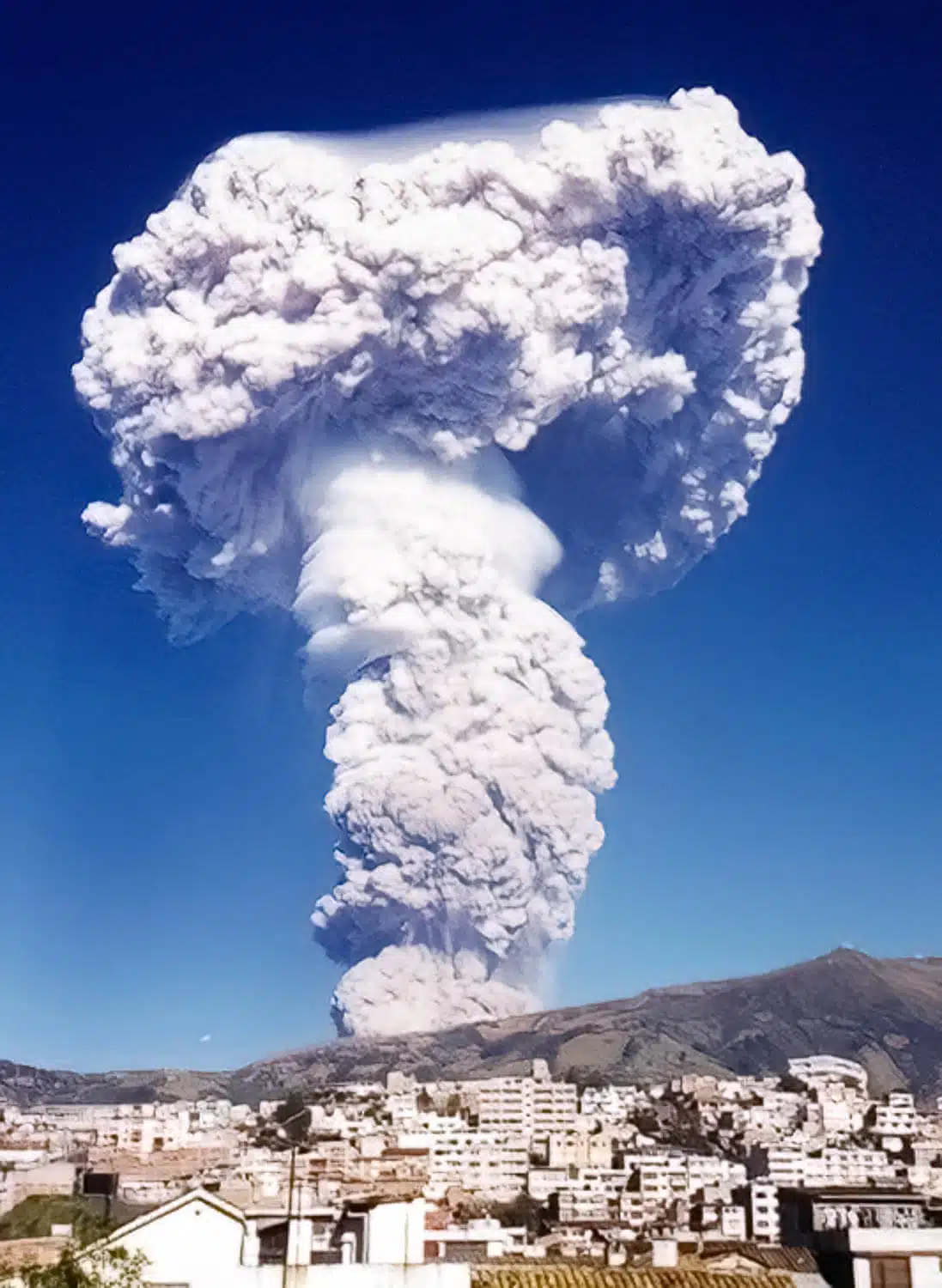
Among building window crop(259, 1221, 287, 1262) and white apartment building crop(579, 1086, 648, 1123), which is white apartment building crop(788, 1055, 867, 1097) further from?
building window crop(259, 1221, 287, 1262)

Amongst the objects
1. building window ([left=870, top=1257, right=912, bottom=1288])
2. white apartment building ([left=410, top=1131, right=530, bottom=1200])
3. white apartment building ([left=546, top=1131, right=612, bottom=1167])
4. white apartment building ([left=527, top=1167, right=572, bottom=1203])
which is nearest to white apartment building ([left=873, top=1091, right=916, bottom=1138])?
white apartment building ([left=546, top=1131, right=612, bottom=1167])

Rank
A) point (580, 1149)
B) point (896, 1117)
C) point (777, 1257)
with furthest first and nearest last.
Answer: point (896, 1117) < point (580, 1149) < point (777, 1257)

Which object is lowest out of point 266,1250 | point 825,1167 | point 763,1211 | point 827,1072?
point 266,1250

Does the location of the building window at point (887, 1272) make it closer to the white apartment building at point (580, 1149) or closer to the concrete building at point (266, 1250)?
the concrete building at point (266, 1250)

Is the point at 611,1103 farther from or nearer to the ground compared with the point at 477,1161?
farther from the ground

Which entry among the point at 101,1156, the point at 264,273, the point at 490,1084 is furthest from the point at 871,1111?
the point at 264,273

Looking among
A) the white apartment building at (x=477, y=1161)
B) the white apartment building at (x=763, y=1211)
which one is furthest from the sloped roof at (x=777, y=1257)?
the white apartment building at (x=477, y=1161)

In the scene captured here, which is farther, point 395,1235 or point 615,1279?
point 395,1235

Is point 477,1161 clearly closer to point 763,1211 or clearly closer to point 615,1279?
point 763,1211

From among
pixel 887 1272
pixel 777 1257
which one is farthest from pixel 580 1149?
pixel 887 1272
